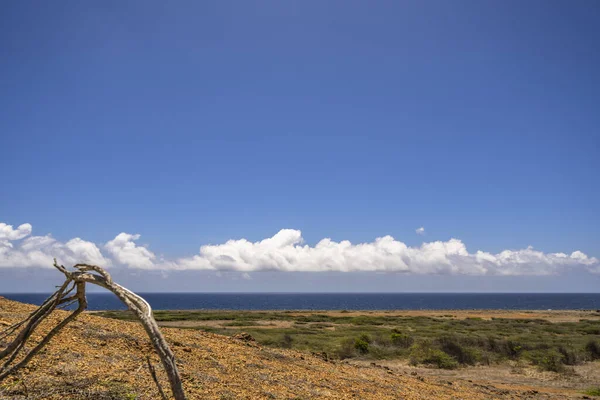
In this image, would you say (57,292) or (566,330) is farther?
(566,330)

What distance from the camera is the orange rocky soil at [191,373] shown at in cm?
782

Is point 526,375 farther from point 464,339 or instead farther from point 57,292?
point 57,292

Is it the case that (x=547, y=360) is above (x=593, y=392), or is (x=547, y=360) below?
below

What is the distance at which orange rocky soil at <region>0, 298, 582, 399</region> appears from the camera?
7.82 metres

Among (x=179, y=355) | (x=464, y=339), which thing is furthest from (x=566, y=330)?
(x=179, y=355)

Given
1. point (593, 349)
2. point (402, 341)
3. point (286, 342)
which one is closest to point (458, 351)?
point (402, 341)

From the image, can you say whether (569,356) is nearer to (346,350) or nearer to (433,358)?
(433,358)

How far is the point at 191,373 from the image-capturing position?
10.0m

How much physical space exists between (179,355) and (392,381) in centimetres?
858

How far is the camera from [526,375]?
74.2ft

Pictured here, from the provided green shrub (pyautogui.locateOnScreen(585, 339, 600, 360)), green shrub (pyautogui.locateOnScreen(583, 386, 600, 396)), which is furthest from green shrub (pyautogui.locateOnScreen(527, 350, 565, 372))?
green shrub (pyautogui.locateOnScreen(583, 386, 600, 396))

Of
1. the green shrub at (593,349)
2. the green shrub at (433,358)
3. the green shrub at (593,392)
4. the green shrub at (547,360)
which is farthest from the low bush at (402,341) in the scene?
the green shrub at (593,349)

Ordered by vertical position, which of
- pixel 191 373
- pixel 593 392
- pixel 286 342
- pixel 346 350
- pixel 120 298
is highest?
pixel 120 298

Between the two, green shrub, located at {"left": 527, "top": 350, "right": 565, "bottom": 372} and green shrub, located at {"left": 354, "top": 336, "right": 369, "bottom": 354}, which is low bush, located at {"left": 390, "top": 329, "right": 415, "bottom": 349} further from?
green shrub, located at {"left": 527, "top": 350, "right": 565, "bottom": 372}
